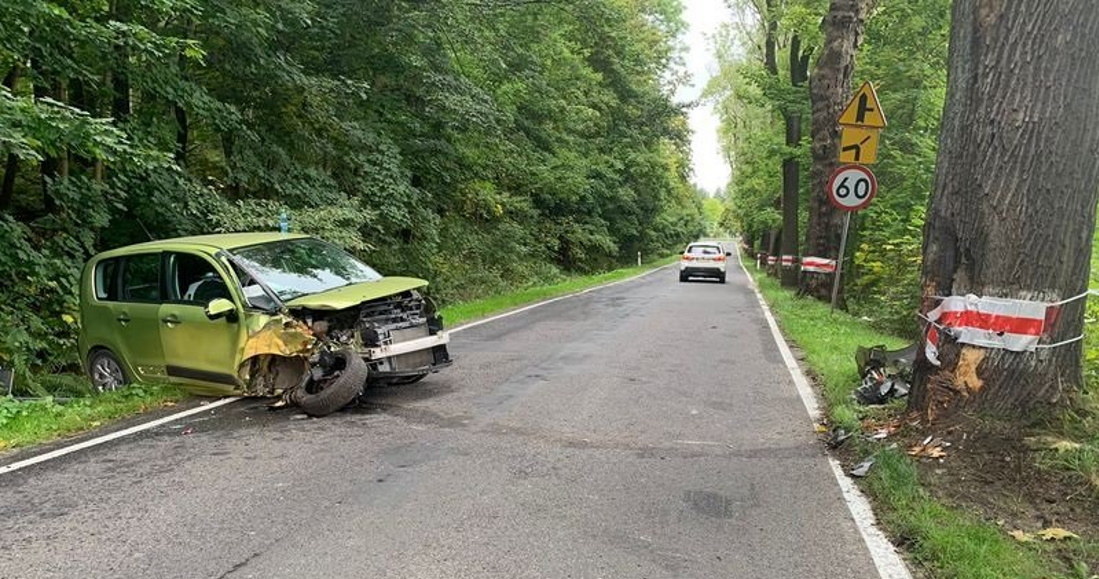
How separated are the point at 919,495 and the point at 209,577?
396 cm

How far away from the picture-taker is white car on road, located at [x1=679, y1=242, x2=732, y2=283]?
30.2m

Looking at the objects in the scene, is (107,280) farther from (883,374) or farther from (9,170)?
(883,374)

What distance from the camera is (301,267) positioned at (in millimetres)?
A: 7613

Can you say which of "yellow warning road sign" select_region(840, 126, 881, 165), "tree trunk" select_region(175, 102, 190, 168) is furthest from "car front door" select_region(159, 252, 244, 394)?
"yellow warning road sign" select_region(840, 126, 881, 165)

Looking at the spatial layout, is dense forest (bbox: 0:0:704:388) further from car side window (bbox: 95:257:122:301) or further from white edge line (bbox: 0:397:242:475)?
white edge line (bbox: 0:397:242:475)

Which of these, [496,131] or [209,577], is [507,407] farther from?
[496,131]

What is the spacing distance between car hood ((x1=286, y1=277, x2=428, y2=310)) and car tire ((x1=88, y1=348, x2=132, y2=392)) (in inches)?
92.7

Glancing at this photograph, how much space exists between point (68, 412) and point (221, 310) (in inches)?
64.1

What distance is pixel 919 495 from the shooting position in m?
4.55

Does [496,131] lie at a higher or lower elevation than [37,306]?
higher

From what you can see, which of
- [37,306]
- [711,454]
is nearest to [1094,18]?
[711,454]

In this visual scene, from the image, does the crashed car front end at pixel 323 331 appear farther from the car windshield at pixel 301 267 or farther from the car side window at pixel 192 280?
the car side window at pixel 192 280

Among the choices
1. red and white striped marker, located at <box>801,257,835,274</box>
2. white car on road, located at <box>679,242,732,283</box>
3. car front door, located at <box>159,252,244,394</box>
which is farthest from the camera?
white car on road, located at <box>679,242,732,283</box>

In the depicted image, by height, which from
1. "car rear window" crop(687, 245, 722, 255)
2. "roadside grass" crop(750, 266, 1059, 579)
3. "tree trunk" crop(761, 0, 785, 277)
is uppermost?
"tree trunk" crop(761, 0, 785, 277)
